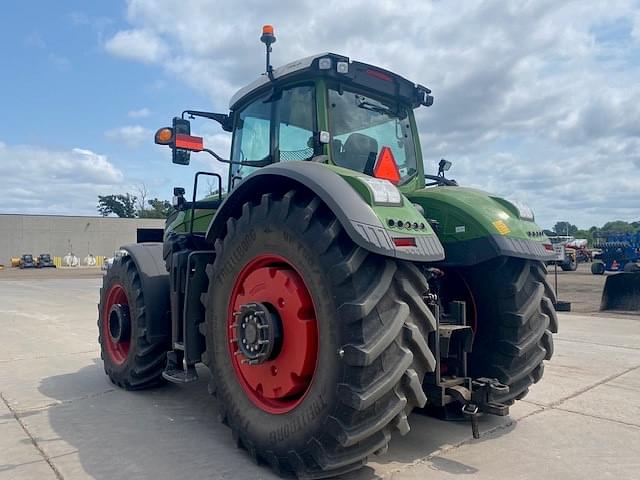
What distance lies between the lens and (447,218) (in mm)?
3611

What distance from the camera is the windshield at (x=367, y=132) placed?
3.70 meters

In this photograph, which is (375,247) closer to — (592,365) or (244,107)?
(244,107)

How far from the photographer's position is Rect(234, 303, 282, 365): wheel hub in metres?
2.92

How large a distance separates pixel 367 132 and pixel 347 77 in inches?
17.9

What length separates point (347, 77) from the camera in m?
3.67

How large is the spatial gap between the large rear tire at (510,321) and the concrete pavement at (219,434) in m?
0.42

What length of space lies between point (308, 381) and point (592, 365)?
164 inches

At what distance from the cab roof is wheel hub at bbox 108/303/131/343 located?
2094 mm

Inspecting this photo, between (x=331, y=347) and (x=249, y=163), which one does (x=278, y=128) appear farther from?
(x=331, y=347)

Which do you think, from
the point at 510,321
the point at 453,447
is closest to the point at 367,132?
A: the point at 510,321

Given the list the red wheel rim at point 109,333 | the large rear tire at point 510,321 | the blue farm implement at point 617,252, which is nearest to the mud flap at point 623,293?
the large rear tire at point 510,321

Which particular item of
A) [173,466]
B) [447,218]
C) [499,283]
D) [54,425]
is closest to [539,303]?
[499,283]

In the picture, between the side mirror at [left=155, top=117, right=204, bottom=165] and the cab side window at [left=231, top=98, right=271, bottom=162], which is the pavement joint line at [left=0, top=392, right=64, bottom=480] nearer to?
the side mirror at [left=155, top=117, right=204, bottom=165]

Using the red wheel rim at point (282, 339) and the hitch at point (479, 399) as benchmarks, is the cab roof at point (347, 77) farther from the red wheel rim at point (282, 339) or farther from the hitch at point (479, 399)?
the hitch at point (479, 399)
